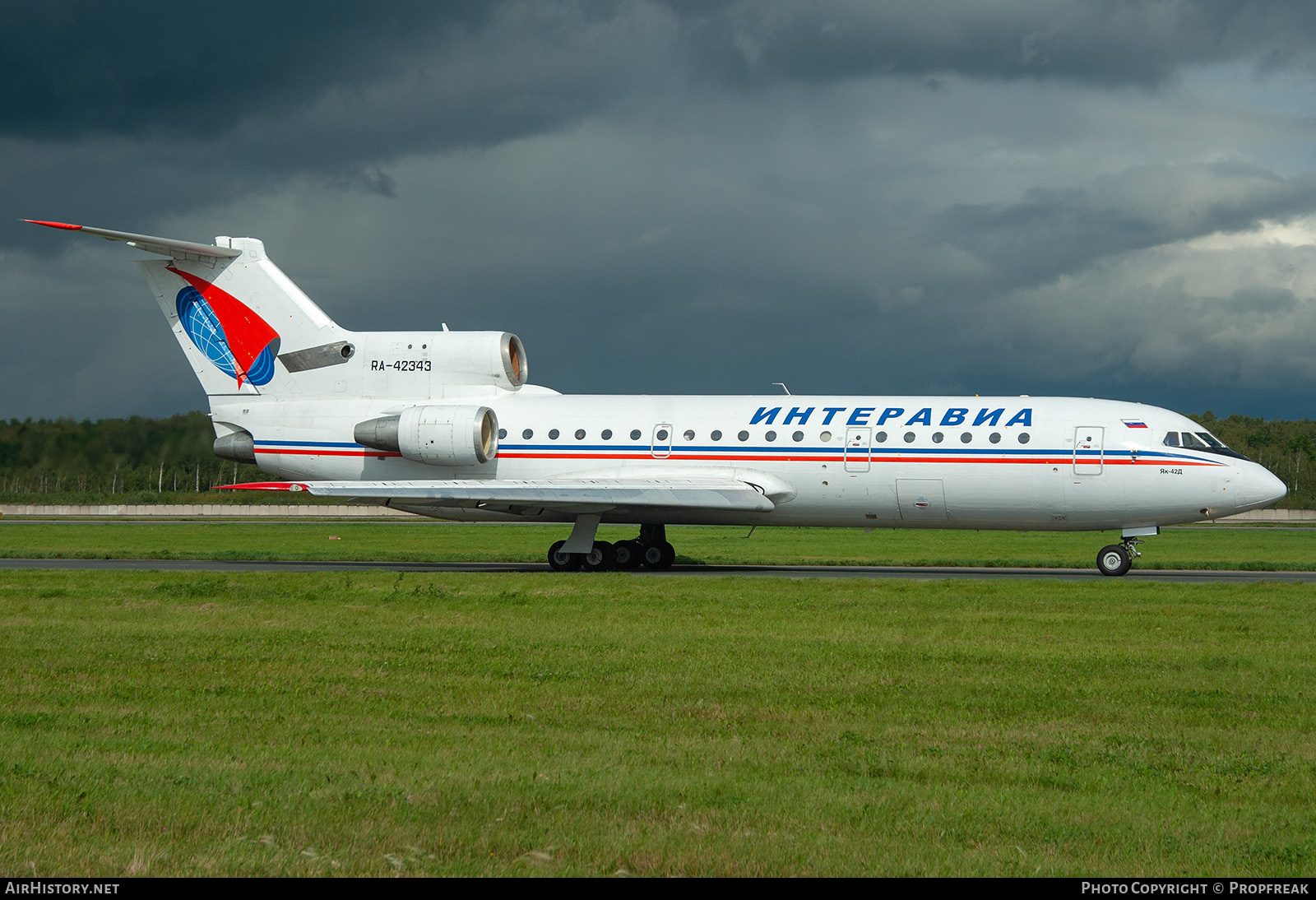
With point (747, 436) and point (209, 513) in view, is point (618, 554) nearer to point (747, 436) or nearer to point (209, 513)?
point (747, 436)

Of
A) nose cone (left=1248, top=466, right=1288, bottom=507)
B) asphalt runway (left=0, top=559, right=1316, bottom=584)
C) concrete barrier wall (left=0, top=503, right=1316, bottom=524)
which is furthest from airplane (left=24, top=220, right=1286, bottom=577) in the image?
concrete barrier wall (left=0, top=503, right=1316, bottom=524)

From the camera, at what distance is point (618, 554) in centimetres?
2794

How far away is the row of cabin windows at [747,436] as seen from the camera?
25109 millimetres

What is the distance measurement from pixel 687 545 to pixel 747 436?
733 inches

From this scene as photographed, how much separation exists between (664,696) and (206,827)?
4742 mm

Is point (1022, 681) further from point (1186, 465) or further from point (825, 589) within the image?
point (1186, 465)

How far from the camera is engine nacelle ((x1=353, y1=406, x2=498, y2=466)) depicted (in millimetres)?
27078

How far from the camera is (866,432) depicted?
84.2 ft

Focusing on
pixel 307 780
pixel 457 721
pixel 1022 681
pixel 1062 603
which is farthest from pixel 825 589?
pixel 307 780

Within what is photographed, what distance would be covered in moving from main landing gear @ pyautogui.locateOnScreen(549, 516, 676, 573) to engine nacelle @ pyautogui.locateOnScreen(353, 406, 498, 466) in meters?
2.98

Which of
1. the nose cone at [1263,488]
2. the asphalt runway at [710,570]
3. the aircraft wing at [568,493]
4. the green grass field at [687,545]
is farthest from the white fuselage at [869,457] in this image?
the green grass field at [687,545]

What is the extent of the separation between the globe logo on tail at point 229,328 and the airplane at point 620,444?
5 centimetres

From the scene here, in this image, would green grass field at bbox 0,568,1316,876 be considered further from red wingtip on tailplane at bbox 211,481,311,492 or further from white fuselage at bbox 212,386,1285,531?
white fuselage at bbox 212,386,1285,531

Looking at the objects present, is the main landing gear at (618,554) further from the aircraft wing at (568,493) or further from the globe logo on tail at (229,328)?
the globe logo on tail at (229,328)
